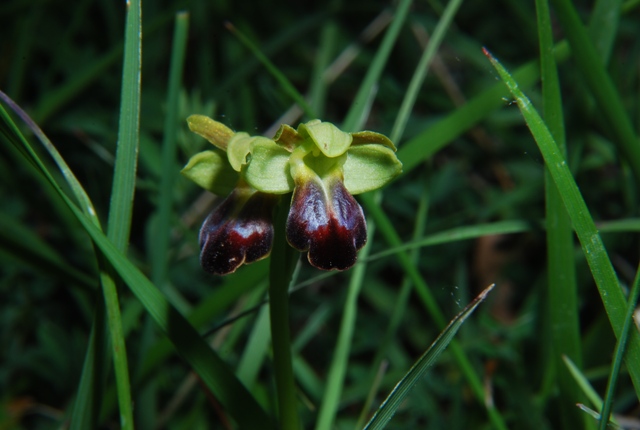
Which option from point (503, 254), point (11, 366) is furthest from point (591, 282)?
point (11, 366)

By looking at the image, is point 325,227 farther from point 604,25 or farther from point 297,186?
point 604,25

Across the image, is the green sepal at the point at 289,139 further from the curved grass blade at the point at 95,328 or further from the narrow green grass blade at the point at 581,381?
the narrow green grass blade at the point at 581,381

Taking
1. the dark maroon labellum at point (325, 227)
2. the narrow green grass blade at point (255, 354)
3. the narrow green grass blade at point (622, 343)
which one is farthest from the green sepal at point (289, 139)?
the narrow green grass blade at point (255, 354)

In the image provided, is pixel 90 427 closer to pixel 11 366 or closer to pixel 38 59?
pixel 11 366

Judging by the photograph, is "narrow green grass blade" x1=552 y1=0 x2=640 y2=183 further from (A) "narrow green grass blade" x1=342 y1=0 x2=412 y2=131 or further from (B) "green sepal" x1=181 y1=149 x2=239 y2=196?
(B) "green sepal" x1=181 y1=149 x2=239 y2=196

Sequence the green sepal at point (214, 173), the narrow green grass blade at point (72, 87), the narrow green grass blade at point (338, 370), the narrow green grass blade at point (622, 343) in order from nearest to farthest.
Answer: the narrow green grass blade at point (622, 343), the green sepal at point (214, 173), the narrow green grass blade at point (338, 370), the narrow green grass blade at point (72, 87)

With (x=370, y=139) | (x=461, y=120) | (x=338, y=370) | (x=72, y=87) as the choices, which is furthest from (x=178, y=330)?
(x=72, y=87)
